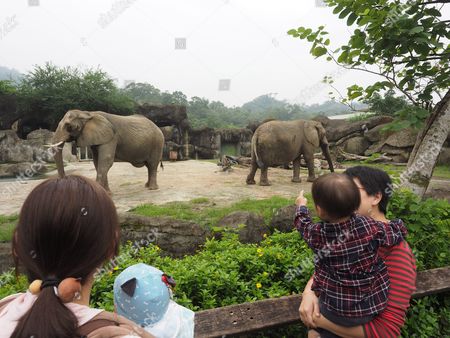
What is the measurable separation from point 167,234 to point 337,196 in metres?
2.52

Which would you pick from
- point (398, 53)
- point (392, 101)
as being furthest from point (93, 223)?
point (392, 101)

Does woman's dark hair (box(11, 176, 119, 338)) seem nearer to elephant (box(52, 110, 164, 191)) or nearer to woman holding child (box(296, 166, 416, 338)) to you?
woman holding child (box(296, 166, 416, 338))

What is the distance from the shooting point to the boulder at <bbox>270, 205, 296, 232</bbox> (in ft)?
13.6

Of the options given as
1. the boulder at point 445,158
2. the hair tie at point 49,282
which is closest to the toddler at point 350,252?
the hair tie at point 49,282

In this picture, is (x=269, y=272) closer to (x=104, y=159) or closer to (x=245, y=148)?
(x=104, y=159)

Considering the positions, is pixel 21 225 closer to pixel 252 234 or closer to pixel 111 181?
pixel 252 234

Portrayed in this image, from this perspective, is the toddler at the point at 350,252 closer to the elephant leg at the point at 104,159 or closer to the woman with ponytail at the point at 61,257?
the woman with ponytail at the point at 61,257

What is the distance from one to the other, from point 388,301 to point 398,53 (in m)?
2.26

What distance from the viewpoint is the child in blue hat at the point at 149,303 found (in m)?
1.08

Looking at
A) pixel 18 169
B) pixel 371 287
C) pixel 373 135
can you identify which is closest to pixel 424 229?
pixel 371 287

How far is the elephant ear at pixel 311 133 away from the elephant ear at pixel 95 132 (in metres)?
4.87

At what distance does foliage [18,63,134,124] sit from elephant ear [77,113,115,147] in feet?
48.0

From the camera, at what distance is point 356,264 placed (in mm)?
1524

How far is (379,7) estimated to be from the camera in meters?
2.89
